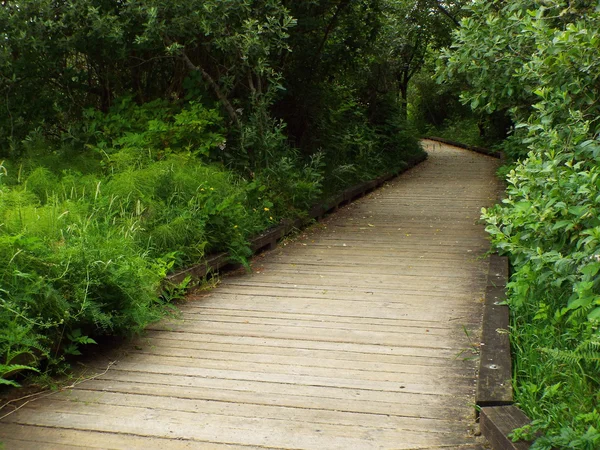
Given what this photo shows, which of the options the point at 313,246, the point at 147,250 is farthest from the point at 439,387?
the point at 313,246

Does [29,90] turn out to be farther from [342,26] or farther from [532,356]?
[532,356]

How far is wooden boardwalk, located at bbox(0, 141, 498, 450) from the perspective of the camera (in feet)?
11.9

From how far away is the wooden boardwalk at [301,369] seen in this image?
364 centimetres

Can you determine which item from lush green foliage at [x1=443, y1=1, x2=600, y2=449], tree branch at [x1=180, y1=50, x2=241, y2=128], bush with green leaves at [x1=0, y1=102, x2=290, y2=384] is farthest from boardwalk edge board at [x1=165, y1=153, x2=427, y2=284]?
lush green foliage at [x1=443, y1=1, x2=600, y2=449]

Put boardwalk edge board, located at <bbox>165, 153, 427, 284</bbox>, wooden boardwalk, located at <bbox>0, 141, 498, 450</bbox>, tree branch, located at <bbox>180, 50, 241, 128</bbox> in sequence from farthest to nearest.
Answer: tree branch, located at <bbox>180, 50, 241, 128</bbox> < boardwalk edge board, located at <bbox>165, 153, 427, 284</bbox> < wooden boardwalk, located at <bbox>0, 141, 498, 450</bbox>

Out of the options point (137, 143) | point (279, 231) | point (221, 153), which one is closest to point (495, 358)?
point (279, 231)

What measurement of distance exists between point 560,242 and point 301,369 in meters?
1.82

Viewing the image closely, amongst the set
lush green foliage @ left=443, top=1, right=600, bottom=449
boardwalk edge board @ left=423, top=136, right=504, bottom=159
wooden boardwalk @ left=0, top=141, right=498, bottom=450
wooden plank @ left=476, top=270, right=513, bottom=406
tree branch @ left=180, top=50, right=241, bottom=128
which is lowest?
boardwalk edge board @ left=423, top=136, right=504, bottom=159

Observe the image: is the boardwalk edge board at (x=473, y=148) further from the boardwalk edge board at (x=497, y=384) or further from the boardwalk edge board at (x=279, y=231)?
the boardwalk edge board at (x=497, y=384)

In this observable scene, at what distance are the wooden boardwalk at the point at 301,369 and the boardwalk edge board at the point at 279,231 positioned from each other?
0.69 feet

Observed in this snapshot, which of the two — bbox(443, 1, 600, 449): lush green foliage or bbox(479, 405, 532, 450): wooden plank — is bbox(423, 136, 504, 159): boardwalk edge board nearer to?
bbox(443, 1, 600, 449): lush green foliage

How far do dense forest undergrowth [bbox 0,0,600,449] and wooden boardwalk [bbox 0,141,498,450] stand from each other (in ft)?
1.15

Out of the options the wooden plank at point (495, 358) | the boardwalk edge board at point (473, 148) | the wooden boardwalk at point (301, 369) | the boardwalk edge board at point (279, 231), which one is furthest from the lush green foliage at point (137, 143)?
the boardwalk edge board at point (473, 148)

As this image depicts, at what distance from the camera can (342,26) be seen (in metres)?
12.5
